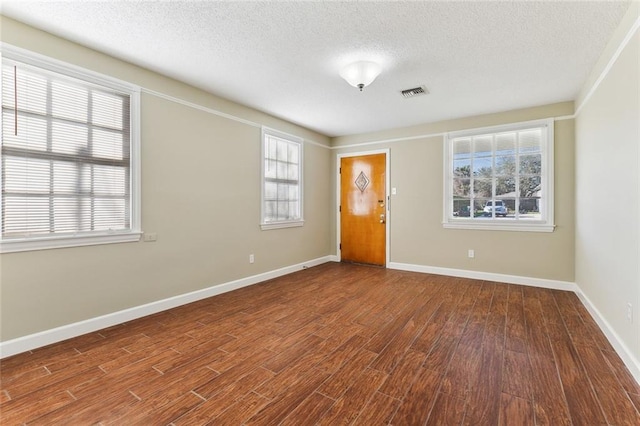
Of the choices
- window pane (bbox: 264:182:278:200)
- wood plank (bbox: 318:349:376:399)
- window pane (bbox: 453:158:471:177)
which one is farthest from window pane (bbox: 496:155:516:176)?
wood plank (bbox: 318:349:376:399)

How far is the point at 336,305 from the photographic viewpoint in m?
3.43

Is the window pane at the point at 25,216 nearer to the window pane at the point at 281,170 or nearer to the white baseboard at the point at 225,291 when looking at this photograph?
the white baseboard at the point at 225,291

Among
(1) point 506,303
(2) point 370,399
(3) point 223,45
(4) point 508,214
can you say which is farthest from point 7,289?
(4) point 508,214

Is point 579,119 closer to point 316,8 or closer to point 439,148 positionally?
point 439,148

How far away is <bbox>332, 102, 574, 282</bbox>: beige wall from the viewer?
402 centimetres

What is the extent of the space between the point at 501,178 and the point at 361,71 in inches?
118

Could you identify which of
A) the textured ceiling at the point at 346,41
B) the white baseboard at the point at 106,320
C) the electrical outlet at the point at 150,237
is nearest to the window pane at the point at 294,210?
the white baseboard at the point at 106,320

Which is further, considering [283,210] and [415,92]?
[283,210]

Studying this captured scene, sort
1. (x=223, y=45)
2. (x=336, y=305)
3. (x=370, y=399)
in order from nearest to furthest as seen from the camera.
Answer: (x=370, y=399)
(x=223, y=45)
(x=336, y=305)

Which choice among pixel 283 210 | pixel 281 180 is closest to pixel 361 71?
pixel 281 180

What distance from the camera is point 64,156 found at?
2.53 meters

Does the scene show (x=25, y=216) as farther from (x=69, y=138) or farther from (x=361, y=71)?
(x=361, y=71)

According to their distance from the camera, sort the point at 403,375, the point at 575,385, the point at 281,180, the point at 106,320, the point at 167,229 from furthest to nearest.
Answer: the point at 281,180, the point at 167,229, the point at 106,320, the point at 403,375, the point at 575,385

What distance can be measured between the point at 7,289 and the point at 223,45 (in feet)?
8.66
